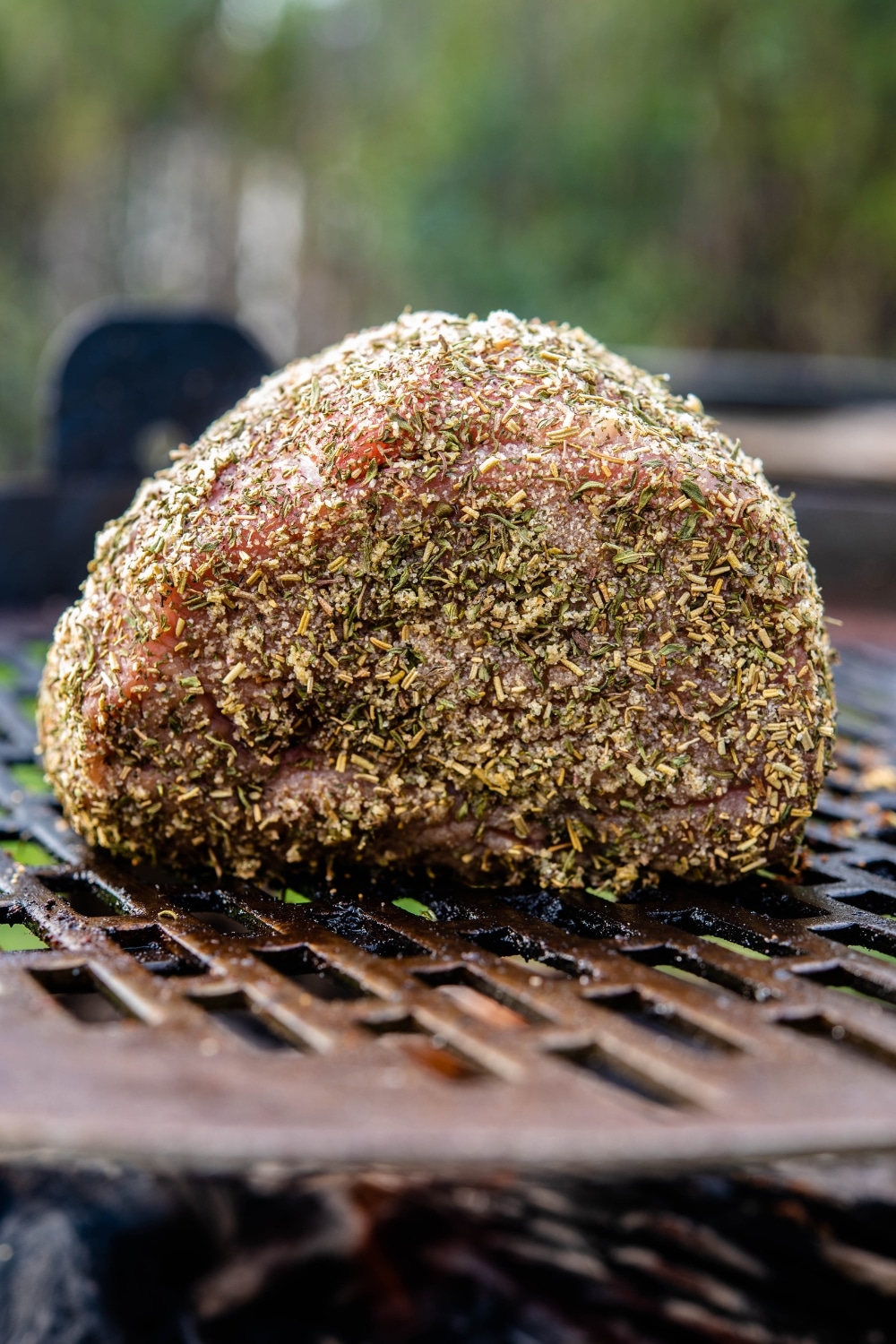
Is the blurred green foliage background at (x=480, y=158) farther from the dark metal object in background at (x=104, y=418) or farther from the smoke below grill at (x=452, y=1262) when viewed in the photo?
the smoke below grill at (x=452, y=1262)

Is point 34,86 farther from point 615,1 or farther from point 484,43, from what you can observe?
point 615,1

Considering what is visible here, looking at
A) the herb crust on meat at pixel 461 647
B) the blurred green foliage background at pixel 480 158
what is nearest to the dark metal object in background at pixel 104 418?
the herb crust on meat at pixel 461 647

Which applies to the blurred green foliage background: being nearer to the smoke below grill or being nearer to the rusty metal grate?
the rusty metal grate

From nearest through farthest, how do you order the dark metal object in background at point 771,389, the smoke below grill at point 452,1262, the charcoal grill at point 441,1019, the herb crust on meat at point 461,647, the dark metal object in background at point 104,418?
1. the charcoal grill at point 441,1019
2. the smoke below grill at point 452,1262
3. the herb crust on meat at point 461,647
4. the dark metal object in background at point 104,418
5. the dark metal object in background at point 771,389

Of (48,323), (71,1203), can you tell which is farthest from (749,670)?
(48,323)

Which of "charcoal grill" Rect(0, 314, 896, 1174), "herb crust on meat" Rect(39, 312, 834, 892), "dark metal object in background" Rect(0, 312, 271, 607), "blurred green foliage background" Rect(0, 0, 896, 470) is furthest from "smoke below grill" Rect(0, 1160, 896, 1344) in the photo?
"blurred green foliage background" Rect(0, 0, 896, 470)
